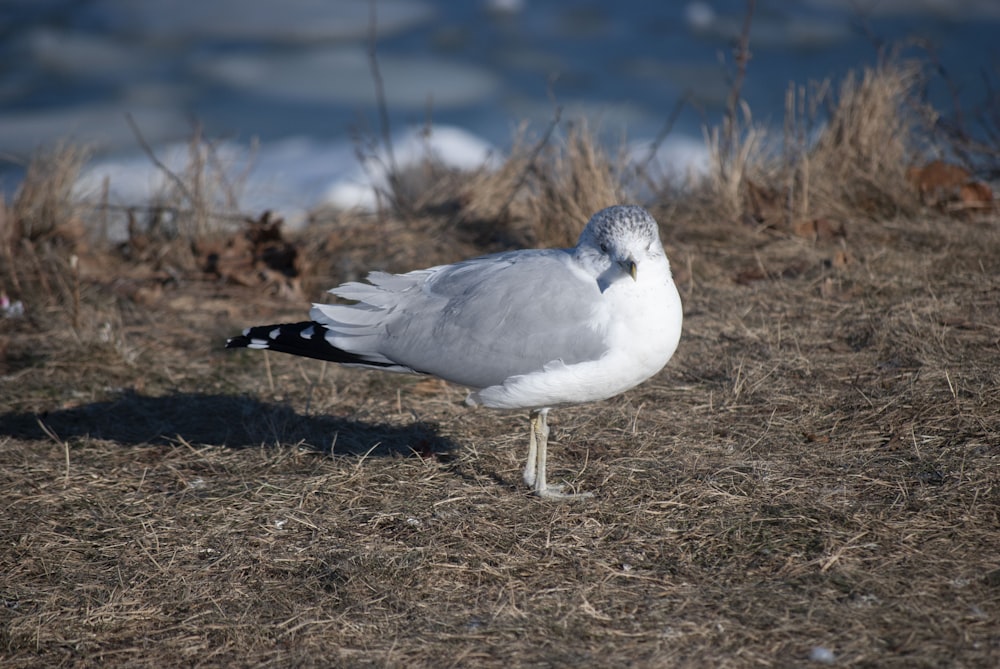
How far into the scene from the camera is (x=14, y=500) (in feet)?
11.3

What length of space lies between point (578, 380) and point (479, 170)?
4.08 metres

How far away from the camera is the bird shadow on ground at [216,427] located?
3941 mm

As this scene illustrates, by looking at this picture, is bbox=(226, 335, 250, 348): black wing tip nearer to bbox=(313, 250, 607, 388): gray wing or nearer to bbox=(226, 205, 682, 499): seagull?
bbox=(226, 205, 682, 499): seagull

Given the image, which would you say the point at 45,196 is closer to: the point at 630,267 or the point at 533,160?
the point at 533,160

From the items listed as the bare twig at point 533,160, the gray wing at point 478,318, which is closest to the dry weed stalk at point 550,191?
the bare twig at point 533,160

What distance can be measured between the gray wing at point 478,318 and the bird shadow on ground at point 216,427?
1.67ft

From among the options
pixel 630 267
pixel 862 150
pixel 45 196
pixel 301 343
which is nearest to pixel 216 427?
pixel 301 343

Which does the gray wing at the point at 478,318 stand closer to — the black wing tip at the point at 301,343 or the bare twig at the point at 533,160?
the black wing tip at the point at 301,343

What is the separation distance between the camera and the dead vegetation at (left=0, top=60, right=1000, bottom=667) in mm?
2555

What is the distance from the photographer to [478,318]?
10.7ft

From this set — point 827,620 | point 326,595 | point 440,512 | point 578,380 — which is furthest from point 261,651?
point 827,620

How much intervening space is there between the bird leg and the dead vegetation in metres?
0.08

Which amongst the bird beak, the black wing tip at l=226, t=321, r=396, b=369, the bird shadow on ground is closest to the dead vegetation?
the bird shadow on ground

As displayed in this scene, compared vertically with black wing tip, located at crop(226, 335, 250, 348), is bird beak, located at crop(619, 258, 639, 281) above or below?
above
